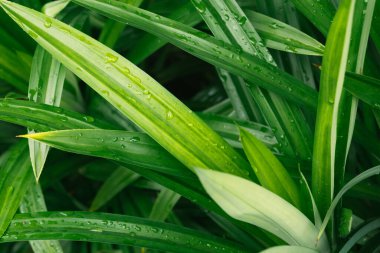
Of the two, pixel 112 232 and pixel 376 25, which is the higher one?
pixel 376 25

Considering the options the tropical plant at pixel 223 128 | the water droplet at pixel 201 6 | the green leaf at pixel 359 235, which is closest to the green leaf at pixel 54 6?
the tropical plant at pixel 223 128

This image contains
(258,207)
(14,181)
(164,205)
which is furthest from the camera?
(164,205)

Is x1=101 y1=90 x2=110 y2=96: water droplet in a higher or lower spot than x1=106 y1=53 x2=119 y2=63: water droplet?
lower

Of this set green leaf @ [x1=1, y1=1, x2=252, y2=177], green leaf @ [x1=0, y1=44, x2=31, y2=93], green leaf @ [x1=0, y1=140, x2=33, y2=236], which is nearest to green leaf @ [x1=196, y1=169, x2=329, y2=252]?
green leaf @ [x1=1, y1=1, x2=252, y2=177]

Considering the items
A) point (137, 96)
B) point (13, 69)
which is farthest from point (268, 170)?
point (13, 69)

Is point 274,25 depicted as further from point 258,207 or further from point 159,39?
point 258,207

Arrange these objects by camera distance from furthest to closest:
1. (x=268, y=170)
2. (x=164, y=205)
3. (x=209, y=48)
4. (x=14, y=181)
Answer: (x=164, y=205) → (x=14, y=181) → (x=209, y=48) → (x=268, y=170)

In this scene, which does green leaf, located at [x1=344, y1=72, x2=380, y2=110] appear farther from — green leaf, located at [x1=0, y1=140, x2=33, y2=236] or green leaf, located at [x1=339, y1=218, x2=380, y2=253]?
green leaf, located at [x1=0, y1=140, x2=33, y2=236]

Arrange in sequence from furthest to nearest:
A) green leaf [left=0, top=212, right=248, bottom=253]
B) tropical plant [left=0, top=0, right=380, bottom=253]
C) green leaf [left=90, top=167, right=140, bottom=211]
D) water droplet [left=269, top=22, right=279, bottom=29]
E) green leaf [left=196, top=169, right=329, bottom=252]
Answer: green leaf [left=90, top=167, right=140, bottom=211], water droplet [left=269, top=22, right=279, bottom=29], green leaf [left=0, top=212, right=248, bottom=253], tropical plant [left=0, top=0, right=380, bottom=253], green leaf [left=196, top=169, right=329, bottom=252]
